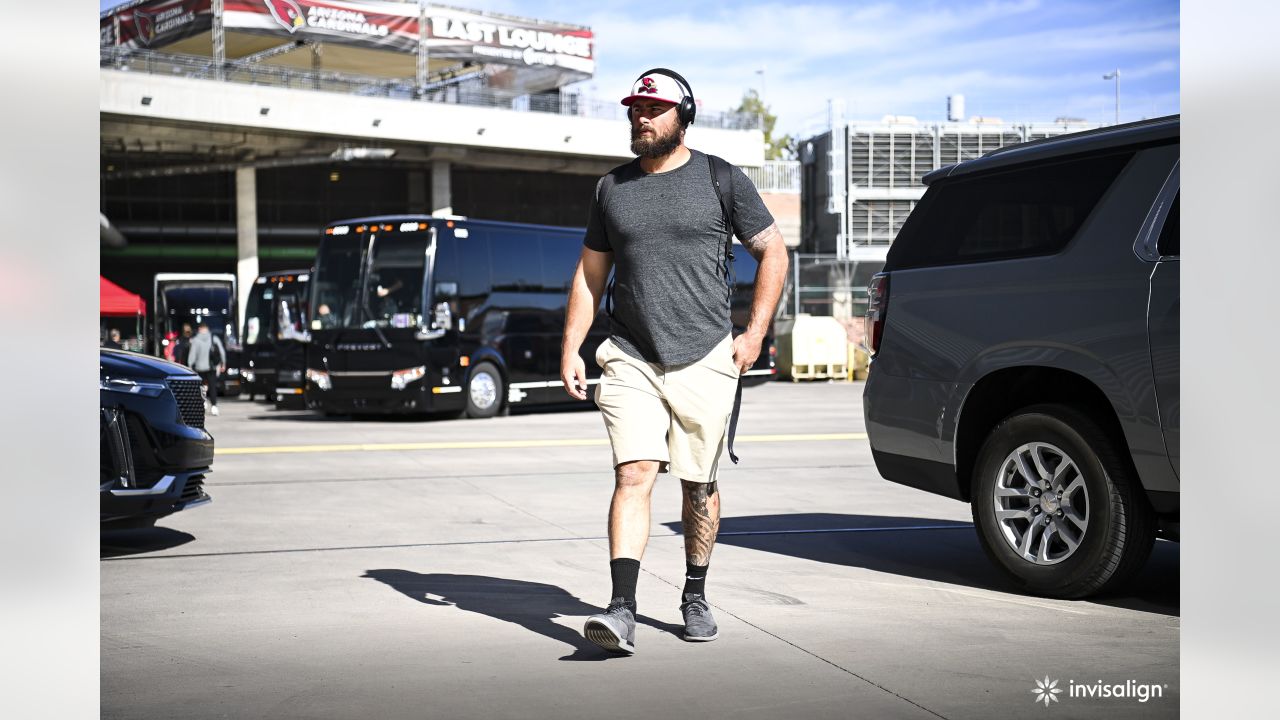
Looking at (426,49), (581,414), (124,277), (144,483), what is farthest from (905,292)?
(124,277)

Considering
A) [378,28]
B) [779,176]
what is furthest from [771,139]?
[378,28]

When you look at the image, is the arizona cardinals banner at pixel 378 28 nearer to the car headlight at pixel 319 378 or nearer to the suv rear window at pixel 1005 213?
the car headlight at pixel 319 378

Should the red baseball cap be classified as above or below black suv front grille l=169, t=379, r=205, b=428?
above

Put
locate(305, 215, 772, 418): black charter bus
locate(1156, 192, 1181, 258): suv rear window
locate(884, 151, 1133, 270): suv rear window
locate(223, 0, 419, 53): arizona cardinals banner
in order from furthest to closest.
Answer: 1. locate(223, 0, 419, 53): arizona cardinals banner
2. locate(305, 215, 772, 418): black charter bus
3. locate(884, 151, 1133, 270): suv rear window
4. locate(1156, 192, 1181, 258): suv rear window

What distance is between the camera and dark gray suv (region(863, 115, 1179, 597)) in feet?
19.1

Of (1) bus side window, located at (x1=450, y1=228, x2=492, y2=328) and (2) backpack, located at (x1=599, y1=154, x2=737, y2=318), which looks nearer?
(2) backpack, located at (x1=599, y1=154, x2=737, y2=318)

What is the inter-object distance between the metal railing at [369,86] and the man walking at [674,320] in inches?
1440

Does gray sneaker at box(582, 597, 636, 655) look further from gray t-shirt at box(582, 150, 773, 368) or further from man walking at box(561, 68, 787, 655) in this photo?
gray t-shirt at box(582, 150, 773, 368)

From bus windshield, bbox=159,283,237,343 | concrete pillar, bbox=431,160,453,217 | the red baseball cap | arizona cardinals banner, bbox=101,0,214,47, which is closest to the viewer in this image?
the red baseball cap

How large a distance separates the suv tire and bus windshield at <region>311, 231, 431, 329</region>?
16.5 metres

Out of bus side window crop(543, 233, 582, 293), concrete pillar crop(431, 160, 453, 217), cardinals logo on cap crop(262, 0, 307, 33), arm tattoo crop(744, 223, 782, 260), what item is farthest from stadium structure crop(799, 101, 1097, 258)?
arm tattoo crop(744, 223, 782, 260)

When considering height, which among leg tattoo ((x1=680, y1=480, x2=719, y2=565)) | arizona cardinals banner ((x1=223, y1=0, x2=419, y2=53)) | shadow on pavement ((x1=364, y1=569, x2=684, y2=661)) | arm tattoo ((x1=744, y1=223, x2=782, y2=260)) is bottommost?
shadow on pavement ((x1=364, y1=569, x2=684, y2=661))

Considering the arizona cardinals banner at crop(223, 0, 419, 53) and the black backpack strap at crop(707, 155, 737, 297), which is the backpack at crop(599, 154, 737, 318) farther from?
the arizona cardinals banner at crop(223, 0, 419, 53)

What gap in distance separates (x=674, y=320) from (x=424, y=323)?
56.1 ft
